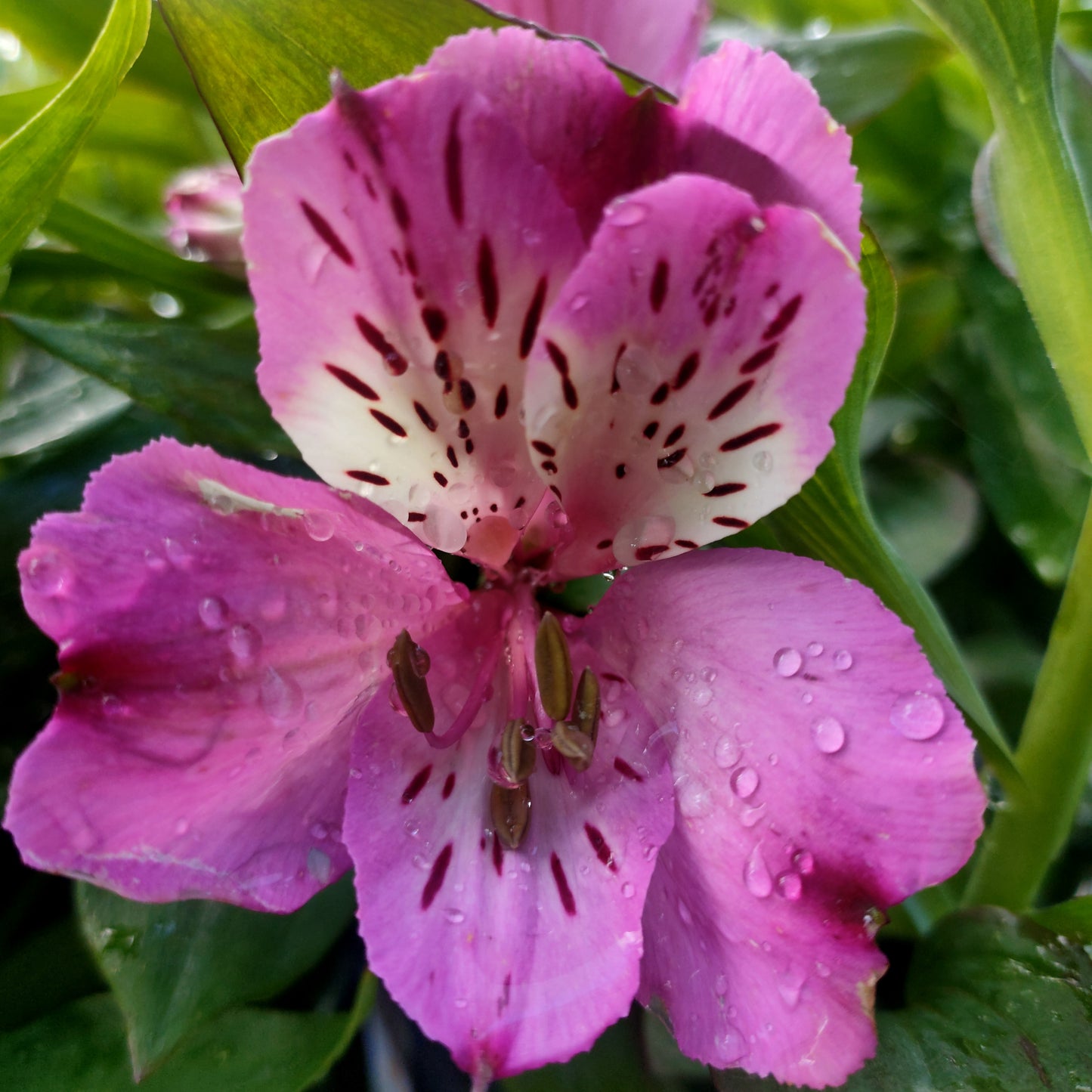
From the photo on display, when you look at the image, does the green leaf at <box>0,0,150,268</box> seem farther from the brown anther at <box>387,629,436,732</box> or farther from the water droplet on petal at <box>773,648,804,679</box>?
the water droplet on petal at <box>773,648,804,679</box>

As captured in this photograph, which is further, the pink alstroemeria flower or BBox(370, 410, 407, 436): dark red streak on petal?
the pink alstroemeria flower

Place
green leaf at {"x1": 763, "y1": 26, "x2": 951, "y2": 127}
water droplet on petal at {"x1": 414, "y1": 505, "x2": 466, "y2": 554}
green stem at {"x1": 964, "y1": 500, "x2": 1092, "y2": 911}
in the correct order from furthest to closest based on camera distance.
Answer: green leaf at {"x1": 763, "y1": 26, "x2": 951, "y2": 127} → green stem at {"x1": 964, "y1": 500, "x2": 1092, "y2": 911} → water droplet on petal at {"x1": 414, "y1": 505, "x2": 466, "y2": 554}

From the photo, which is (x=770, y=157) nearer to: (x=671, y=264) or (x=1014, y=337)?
(x=671, y=264)

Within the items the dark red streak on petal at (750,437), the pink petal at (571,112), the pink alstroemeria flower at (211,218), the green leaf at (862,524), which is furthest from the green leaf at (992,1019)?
the pink alstroemeria flower at (211,218)

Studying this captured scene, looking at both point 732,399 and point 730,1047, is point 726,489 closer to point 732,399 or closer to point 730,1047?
point 732,399

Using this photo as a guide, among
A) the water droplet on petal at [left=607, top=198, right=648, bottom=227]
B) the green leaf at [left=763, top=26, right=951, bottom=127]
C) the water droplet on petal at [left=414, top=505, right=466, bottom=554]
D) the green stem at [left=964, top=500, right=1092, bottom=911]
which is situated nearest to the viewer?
the water droplet on petal at [left=607, top=198, right=648, bottom=227]

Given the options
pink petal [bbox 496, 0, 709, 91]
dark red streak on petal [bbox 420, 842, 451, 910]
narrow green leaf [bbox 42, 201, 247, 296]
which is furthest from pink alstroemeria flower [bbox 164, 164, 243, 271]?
dark red streak on petal [bbox 420, 842, 451, 910]

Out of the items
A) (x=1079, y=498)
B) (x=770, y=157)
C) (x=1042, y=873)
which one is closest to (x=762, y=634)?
(x=770, y=157)
